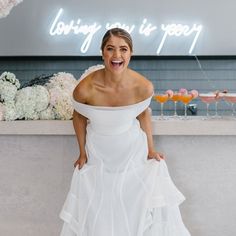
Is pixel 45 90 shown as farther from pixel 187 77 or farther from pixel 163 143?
pixel 187 77

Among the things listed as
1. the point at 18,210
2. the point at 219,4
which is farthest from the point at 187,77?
the point at 18,210

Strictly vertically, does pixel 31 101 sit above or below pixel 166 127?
above

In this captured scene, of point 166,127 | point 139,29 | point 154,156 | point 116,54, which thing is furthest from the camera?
point 139,29

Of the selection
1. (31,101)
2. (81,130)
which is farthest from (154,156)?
(31,101)

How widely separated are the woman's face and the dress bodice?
0.19 m

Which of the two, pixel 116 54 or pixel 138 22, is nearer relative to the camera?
pixel 116 54

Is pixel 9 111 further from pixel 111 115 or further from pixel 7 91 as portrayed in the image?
pixel 111 115

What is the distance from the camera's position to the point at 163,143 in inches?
111

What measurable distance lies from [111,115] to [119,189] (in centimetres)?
39

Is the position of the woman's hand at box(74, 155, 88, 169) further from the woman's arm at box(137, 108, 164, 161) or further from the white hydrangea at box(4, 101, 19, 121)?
the white hydrangea at box(4, 101, 19, 121)

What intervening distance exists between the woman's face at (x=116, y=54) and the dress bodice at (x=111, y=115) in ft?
0.64

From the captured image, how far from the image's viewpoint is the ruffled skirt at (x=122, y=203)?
2.34 meters

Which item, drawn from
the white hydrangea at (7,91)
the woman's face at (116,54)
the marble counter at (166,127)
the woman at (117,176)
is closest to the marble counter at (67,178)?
the marble counter at (166,127)

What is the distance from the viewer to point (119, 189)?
235 centimetres
